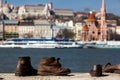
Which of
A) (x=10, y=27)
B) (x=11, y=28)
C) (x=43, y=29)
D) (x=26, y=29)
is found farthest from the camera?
(x=26, y=29)

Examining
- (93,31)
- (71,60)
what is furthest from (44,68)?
(93,31)

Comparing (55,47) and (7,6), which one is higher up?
(7,6)

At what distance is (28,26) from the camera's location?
138625 mm

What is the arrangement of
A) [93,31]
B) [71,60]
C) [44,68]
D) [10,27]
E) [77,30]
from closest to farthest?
[44,68] < [71,60] < [93,31] < [10,27] < [77,30]

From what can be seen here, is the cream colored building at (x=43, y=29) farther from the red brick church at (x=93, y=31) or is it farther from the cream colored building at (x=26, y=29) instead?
the red brick church at (x=93, y=31)

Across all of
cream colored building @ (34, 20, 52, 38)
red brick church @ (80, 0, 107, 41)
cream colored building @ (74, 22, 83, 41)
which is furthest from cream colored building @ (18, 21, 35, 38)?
red brick church @ (80, 0, 107, 41)

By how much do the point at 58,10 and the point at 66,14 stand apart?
365 centimetres

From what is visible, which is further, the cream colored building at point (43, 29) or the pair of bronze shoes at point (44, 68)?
the cream colored building at point (43, 29)

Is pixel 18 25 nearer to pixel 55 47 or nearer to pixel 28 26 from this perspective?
pixel 28 26

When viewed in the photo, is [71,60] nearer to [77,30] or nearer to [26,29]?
[77,30]

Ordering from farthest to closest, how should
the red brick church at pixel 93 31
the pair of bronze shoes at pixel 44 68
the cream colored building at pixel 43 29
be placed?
the cream colored building at pixel 43 29 → the red brick church at pixel 93 31 → the pair of bronze shoes at pixel 44 68

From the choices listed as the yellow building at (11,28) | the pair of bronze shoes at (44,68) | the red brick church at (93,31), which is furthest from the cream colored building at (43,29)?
the pair of bronze shoes at (44,68)

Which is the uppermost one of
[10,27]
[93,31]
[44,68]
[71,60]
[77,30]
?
[10,27]

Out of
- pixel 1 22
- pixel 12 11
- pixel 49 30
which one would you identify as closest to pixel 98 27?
pixel 49 30
